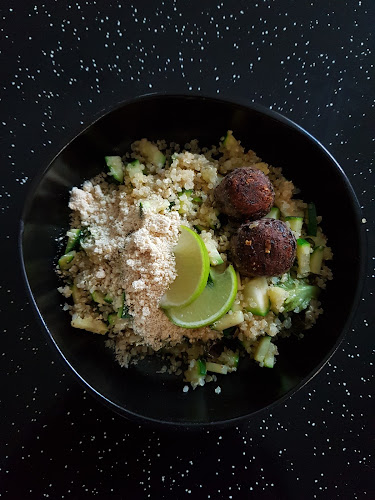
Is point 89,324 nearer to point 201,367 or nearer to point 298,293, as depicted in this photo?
point 201,367

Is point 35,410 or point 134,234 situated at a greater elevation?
point 134,234

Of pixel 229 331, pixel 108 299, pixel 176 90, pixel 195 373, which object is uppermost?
pixel 176 90

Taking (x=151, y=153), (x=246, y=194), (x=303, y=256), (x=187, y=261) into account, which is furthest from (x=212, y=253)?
(x=151, y=153)

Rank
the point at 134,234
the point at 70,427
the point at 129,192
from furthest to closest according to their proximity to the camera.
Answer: the point at 70,427 → the point at 129,192 → the point at 134,234

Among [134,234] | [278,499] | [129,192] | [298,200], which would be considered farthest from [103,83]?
[278,499]

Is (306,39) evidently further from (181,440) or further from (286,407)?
(181,440)

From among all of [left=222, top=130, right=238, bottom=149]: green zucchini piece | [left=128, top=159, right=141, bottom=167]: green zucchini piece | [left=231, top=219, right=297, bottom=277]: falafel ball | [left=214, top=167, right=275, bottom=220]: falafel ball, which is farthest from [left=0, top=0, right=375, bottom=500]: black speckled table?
[left=231, top=219, right=297, bottom=277]: falafel ball

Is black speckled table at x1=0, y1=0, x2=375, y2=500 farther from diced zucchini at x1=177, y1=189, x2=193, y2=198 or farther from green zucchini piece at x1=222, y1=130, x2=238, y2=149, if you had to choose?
diced zucchini at x1=177, y1=189, x2=193, y2=198
